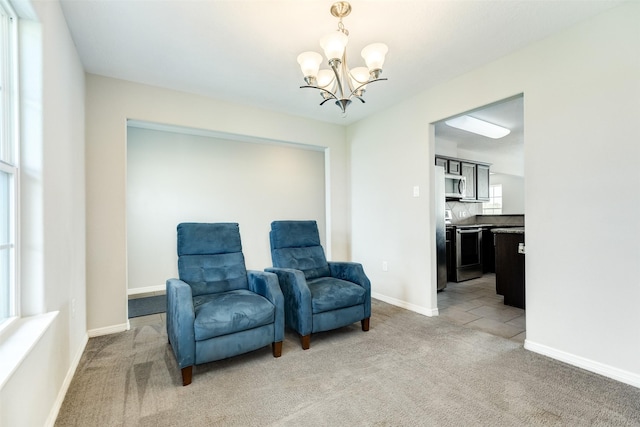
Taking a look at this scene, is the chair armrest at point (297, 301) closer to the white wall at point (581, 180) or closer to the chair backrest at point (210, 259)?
the chair backrest at point (210, 259)

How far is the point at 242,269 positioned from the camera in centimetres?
275

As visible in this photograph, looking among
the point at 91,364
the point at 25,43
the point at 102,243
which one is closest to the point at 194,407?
the point at 91,364

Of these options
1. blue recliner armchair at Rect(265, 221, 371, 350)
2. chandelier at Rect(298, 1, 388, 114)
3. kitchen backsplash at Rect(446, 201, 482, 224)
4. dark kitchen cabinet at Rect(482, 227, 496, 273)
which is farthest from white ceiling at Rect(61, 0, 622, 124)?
dark kitchen cabinet at Rect(482, 227, 496, 273)

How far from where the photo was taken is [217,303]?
2.18 m

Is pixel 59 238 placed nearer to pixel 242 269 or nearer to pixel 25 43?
pixel 25 43

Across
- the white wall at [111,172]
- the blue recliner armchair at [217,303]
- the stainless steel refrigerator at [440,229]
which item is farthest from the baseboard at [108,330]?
the stainless steel refrigerator at [440,229]

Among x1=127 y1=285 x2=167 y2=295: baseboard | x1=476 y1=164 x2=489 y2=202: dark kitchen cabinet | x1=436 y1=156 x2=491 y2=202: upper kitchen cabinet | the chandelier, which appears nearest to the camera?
the chandelier

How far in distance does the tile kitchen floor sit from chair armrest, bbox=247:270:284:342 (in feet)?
6.10

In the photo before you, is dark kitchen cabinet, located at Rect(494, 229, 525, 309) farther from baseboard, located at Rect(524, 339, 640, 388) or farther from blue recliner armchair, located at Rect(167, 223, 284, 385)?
blue recliner armchair, located at Rect(167, 223, 284, 385)

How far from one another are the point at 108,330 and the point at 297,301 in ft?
6.07

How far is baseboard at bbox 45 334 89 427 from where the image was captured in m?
1.53

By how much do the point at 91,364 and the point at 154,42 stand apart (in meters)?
2.50

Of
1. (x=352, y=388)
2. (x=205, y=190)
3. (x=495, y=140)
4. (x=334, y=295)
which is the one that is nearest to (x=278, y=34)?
(x=334, y=295)

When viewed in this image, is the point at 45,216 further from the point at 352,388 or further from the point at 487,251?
the point at 487,251
